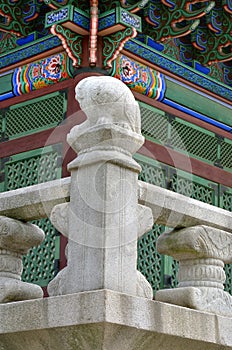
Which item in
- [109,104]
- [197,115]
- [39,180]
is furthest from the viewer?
[197,115]

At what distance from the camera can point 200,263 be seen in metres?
5.35

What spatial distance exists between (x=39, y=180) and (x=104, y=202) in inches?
198

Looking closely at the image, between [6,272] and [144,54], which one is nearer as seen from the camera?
[6,272]

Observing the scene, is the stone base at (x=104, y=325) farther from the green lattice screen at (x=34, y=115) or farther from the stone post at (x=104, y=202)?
the green lattice screen at (x=34, y=115)

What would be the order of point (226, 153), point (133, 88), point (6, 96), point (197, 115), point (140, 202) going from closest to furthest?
point (140, 202), point (133, 88), point (6, 96), point (197, 115), point (226, 153)

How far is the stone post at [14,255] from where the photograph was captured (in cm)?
515

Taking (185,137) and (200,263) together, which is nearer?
(200,263)

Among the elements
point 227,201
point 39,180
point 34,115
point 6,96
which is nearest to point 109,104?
point 39,180

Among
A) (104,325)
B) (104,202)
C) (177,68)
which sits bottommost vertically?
(177,68)

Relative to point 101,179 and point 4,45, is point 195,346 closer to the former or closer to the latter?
point 101,179

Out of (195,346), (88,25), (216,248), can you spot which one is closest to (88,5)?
(88,25)

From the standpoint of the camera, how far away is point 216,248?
537 cm

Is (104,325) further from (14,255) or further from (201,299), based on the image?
(14,255)

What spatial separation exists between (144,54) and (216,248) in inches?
193
